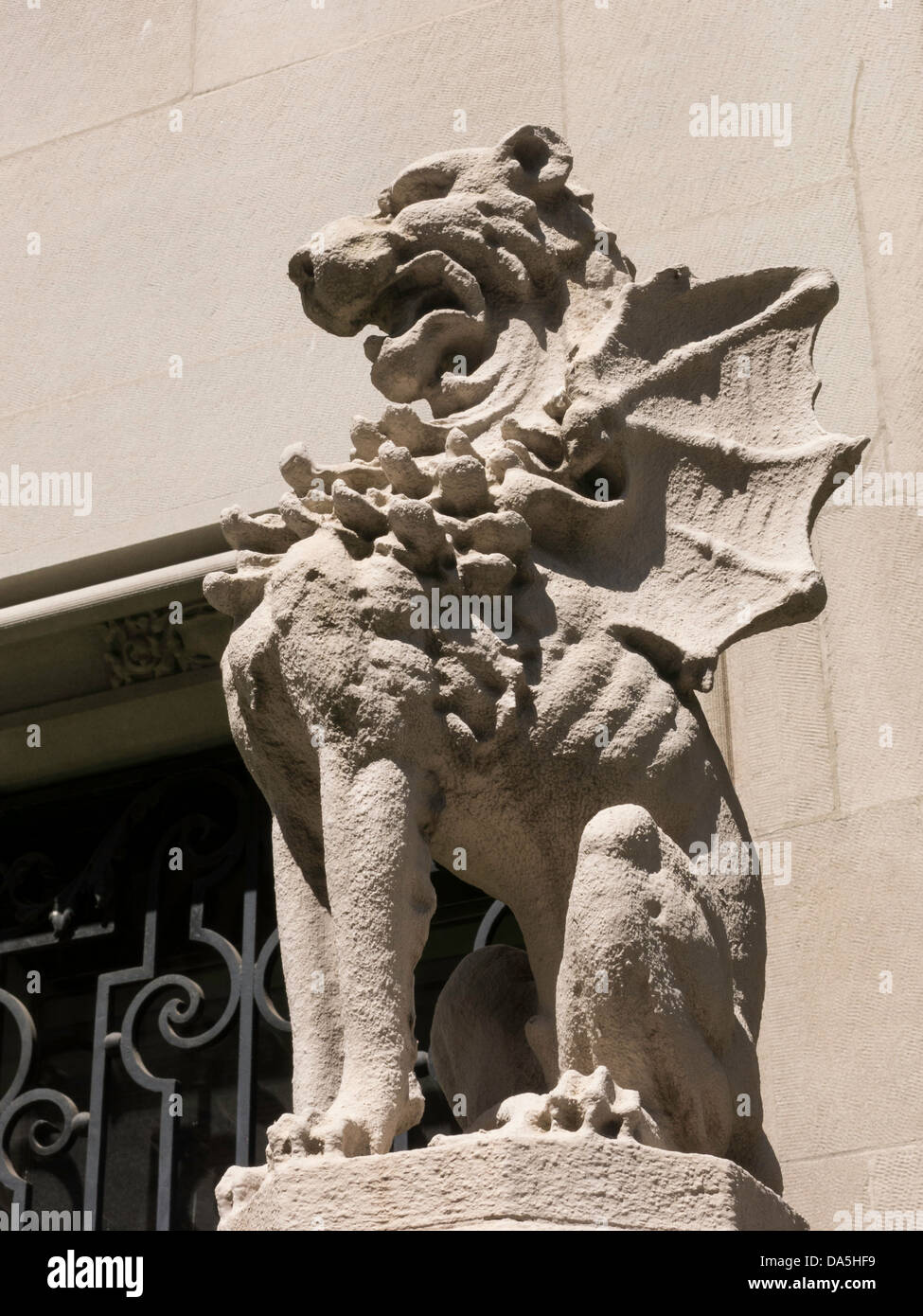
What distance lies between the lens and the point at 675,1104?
3289 mm

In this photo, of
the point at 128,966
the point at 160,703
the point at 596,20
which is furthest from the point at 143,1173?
the point at 596,20

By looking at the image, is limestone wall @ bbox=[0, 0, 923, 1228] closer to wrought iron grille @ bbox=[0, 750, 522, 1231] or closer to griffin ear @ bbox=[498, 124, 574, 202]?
wrought iron grille @ bbox=[0, 750, 522, 1231]

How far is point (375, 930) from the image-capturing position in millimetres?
3238

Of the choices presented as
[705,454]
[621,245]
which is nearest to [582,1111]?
[705,454]

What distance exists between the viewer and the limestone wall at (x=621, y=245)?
464 cm

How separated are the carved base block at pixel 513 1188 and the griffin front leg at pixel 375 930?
0.08 m

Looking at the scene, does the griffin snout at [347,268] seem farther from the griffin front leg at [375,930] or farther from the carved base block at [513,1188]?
the carved base block at [513,1188]

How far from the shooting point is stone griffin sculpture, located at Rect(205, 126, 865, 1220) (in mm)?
3264

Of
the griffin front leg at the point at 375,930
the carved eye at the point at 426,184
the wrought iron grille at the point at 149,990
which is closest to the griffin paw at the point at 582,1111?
the griffin front leg at the point at 375,930

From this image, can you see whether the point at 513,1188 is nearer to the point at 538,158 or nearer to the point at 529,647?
the point at 529,647

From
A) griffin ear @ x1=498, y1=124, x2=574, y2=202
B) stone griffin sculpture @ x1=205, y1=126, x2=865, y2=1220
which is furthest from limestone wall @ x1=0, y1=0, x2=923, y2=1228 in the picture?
griffin ear @ x1=498, y1=124, x2=574, y2=202

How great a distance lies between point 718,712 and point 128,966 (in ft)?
6.49
